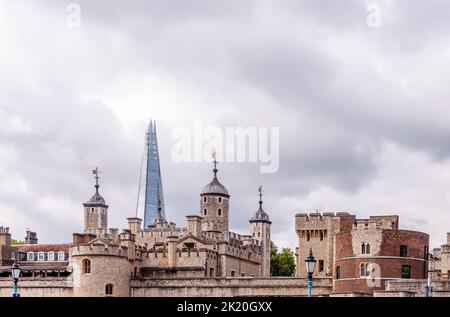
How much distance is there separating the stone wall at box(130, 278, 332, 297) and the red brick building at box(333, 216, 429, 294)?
4.75 metres

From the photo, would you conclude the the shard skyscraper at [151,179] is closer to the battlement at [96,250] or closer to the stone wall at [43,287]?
the stone wall at [43,287]

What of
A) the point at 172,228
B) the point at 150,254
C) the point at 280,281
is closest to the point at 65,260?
the point at 172,228

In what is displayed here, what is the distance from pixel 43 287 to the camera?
253 feet

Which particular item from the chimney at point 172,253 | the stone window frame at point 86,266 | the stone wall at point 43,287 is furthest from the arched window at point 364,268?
the stone wall at point 43,287

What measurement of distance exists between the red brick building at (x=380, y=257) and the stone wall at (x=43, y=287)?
77.5ft

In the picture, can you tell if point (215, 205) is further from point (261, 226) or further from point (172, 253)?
point (261, 226)

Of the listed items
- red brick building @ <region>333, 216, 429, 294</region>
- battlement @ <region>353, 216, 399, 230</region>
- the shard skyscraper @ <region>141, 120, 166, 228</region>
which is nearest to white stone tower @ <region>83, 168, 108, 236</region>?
battlement @ <region>353, 216, 399, 230</region>

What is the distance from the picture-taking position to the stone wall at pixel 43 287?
75.2 metres

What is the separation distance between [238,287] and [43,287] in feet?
57.2

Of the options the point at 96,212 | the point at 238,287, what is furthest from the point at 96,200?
the point at 238,287

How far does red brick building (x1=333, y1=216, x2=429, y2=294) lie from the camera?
64625mm

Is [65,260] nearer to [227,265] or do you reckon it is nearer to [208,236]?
[208,236]
